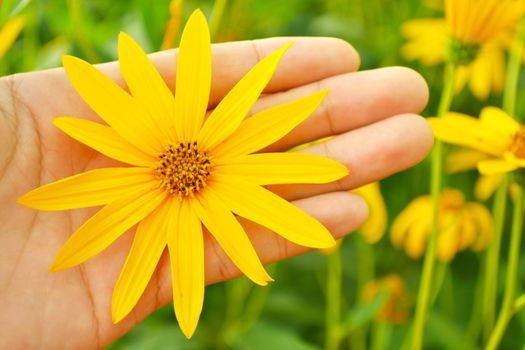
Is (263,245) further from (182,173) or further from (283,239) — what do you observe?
(182,173)

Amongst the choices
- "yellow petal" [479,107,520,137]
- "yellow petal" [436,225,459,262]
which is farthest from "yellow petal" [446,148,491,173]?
"yellow petal" [479,107,520,137]

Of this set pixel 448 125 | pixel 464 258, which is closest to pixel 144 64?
pixel 448 125

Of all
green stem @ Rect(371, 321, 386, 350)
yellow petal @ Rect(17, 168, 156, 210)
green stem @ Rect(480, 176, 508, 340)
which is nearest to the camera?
yellow petal @ Rect(17, 168, 156, 210)

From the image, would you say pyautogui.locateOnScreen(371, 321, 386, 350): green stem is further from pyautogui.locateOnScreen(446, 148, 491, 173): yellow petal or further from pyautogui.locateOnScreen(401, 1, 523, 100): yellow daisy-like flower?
pyautogui.locateOnScreen(401, 1, 523, 100): yellow daisy-like flower

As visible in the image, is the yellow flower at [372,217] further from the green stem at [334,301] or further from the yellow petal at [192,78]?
the yellow petal at [192,78]

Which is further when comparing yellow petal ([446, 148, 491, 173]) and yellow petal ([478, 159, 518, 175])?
yellow petal ([446, 148, 491, 173])

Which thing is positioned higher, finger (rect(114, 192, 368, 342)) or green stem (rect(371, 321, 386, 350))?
finger (rect(114, 192, 368, 342))

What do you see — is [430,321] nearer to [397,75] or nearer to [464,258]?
[464,258]
